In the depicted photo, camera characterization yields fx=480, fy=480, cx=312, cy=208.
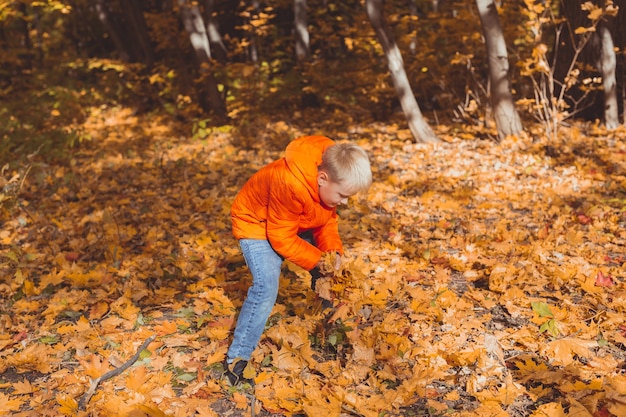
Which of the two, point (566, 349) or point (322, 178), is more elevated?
point (322, 178)

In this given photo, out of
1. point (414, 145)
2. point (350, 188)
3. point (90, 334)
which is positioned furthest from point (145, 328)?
point (414, 145)

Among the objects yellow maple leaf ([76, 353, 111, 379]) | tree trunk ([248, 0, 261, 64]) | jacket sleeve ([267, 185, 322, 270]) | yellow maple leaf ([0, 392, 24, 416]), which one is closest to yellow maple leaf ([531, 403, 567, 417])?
jacket sleeve ([267, 185, 322, 270])

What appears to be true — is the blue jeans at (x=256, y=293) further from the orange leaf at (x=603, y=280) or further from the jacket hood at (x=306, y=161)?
the orange leaf at (x=603, y=280)

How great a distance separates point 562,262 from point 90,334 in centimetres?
330

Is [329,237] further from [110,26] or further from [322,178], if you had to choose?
[110,26]

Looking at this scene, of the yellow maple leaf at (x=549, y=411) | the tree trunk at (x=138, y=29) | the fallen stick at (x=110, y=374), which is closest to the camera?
the yellow maple leaf at (x=549, y=411)

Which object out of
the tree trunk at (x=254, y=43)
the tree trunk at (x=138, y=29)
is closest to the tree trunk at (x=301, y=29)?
the tree trunk at (x=254, y=43)

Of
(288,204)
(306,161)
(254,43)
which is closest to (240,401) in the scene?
(288,204)

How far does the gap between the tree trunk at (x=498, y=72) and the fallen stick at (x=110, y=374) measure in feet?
17.4

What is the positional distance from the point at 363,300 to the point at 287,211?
1.12m

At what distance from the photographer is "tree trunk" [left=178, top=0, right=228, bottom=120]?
26.1 feet

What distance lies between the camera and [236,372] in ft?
8.45

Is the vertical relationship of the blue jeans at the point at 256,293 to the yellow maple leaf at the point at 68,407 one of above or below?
above

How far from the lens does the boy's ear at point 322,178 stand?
2215mm
